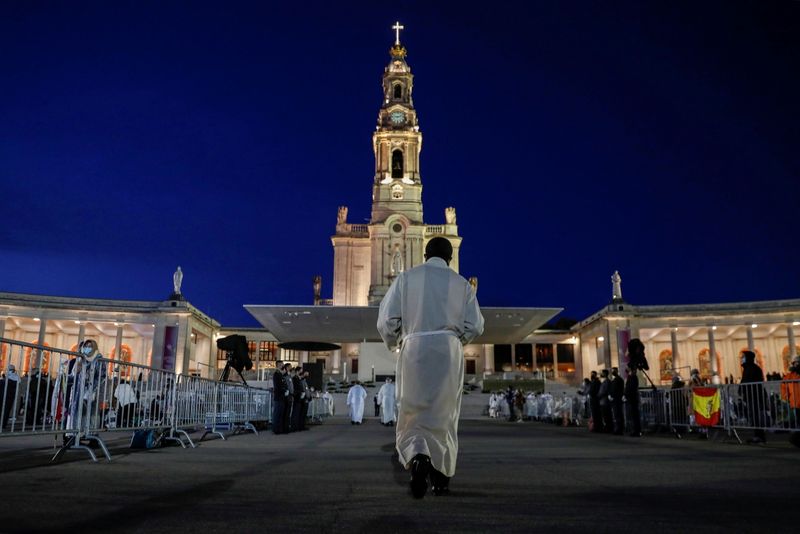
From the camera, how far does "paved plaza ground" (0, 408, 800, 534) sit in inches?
124

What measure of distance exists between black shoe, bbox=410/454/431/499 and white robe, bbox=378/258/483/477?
5cm

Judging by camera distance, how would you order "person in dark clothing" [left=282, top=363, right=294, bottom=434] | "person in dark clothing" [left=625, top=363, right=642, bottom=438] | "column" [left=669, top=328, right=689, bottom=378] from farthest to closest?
"column" [left=669, top=328, right=689, bottom=378]
"person in dark clothing" [left=282, top=363, right=294, bottom=434]
"person in dark clothing" [left=625, top=363, right=642, bottom=438]

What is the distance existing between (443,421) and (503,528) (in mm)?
1546

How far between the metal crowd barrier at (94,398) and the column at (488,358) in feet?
152

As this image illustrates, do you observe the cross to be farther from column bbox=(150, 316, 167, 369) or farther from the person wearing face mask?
the person wearing face mask

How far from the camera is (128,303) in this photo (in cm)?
4766

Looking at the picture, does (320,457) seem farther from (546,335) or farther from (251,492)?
(546,335)

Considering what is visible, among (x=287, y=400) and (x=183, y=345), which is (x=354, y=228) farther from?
(x=287, y=400)

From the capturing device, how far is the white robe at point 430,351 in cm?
453

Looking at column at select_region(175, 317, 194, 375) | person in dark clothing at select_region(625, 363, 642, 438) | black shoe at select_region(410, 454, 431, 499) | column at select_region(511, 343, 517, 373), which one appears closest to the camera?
black shoe at select_region(410, 454, 431, 499)

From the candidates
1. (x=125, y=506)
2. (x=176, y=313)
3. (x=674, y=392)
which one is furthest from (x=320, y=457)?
(x=176, y=313)

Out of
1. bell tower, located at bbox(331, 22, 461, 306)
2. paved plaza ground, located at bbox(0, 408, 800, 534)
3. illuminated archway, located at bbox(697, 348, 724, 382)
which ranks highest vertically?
bell tower, located at bbox(331, 22, 461, 306)

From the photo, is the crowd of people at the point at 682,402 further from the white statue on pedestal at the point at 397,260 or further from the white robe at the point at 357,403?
the white statue on pedestal at the point at 397,260

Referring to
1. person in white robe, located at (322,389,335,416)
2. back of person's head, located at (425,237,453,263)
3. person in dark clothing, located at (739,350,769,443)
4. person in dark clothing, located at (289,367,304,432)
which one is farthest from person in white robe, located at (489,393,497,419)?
back of person's head, located at (425,237,453,263)
